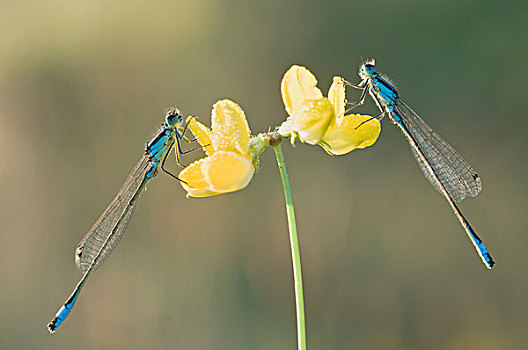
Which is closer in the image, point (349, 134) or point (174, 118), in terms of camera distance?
point (349, 134)

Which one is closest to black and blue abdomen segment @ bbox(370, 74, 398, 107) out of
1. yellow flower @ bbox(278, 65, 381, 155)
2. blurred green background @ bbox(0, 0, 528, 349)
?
yellow flower @ bbox(278, 65, 381, 155)

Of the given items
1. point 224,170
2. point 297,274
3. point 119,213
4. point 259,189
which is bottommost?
point 297,274

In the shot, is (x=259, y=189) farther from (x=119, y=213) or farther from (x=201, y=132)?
(x=201, y=132)

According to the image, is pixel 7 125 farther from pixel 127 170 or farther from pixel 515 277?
pixel 515 277

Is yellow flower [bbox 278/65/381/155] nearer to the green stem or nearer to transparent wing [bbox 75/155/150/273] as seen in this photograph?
the green stem

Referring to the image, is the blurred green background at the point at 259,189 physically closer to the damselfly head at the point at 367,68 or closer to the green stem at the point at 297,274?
the damselfly head at the point at 367,68

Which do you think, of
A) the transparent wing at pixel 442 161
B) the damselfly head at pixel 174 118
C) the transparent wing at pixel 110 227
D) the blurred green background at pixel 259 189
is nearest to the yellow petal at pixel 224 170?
the damselfly head at pixel 174 118

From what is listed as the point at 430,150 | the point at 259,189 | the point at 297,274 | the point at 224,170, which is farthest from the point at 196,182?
the point at 259,189
